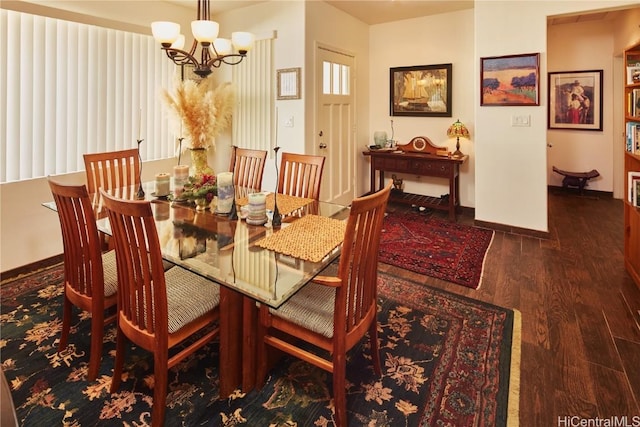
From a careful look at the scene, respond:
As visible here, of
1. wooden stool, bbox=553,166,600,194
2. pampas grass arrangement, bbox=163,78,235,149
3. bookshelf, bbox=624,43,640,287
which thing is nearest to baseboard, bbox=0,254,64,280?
pampas grass arrangement, bbox=163,78,235,149

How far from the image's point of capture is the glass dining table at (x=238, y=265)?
1.42 metres

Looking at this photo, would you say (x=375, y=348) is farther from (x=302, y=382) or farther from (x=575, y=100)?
(x=575, y=100)

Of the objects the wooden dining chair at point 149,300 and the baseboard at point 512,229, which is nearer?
the wooden dining chair at point 149,300

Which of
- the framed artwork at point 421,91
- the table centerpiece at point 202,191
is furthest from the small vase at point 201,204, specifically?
the framed artwork at point 421,91

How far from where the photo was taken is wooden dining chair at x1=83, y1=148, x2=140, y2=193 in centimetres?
272

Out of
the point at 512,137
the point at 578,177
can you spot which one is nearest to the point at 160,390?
the point at 512,137

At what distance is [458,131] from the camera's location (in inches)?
177

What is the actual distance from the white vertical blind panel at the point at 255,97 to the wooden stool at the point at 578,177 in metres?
4.63

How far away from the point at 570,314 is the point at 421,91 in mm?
3437

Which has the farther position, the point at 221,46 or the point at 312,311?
the point at 221,46

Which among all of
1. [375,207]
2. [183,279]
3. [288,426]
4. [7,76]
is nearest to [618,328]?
[375,207]

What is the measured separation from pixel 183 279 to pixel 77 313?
116 cm

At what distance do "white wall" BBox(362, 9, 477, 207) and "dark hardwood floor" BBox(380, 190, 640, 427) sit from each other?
1.34 m

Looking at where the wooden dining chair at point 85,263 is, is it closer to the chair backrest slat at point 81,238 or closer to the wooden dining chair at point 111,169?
the chair backrest slat at point 81,238
